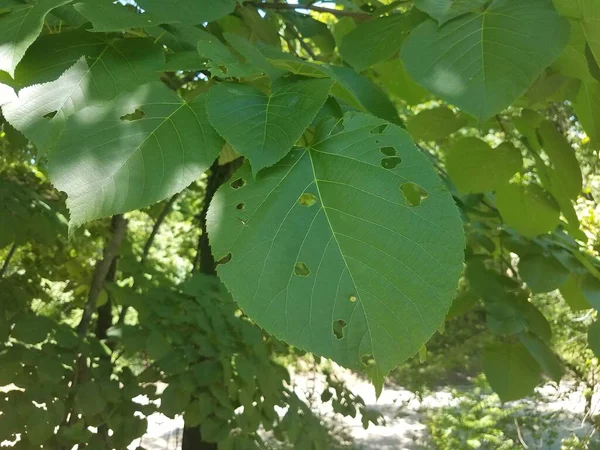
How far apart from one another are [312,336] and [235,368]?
4.88 feet

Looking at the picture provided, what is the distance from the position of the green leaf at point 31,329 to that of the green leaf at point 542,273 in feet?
4.52

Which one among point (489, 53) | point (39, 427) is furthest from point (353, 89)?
point (39, 427)

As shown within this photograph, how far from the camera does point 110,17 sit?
0.65 meters

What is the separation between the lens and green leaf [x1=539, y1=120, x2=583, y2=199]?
3.84ft

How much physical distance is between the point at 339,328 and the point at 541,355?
1.13 metres

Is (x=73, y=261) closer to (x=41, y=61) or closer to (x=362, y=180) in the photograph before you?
(x=41, y=61)

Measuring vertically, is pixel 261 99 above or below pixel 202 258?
below

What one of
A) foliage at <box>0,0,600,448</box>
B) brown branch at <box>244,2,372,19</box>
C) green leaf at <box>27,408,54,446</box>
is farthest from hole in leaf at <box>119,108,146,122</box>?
green leaf at <box>27,408,54,446</box>

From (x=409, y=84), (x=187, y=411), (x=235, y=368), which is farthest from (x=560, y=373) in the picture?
(x=187, y=411)

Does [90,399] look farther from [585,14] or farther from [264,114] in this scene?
[585,14]

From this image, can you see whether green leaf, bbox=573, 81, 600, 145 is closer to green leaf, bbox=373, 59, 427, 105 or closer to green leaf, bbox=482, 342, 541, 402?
green leaf, bbox=373, 59, 427, 105

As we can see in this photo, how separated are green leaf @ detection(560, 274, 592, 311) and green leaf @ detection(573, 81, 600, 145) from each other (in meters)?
0.56

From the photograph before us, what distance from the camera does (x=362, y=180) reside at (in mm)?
529

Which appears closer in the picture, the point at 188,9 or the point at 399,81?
the point at 188,9
